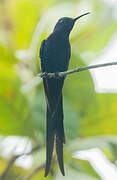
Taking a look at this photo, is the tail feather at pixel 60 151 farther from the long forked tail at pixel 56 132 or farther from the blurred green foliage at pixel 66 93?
the blurred green foliage at pixel 66 93

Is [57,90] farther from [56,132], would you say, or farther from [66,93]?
[66,93]

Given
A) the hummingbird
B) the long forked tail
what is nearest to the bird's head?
the hummingbird

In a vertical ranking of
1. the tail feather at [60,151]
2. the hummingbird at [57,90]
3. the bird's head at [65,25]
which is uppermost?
the bird's head at [65,25]

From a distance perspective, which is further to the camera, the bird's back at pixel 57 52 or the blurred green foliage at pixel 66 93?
the blurred green foliage at pixel 66 93

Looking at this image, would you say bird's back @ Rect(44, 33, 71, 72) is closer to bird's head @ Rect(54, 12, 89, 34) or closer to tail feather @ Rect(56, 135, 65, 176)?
bird's head @ Rect(54, 12, 89, 34)

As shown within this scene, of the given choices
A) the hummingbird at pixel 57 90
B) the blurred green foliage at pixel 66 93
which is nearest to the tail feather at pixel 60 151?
the hummingbird at pixel 57 90

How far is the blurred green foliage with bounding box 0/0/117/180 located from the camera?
751 millimetres

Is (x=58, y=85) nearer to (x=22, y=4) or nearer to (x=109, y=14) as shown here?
(x=22, y=4)

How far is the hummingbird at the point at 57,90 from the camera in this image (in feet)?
1.59

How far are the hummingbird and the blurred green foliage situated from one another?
0.13ft

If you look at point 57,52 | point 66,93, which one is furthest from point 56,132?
point 66,93

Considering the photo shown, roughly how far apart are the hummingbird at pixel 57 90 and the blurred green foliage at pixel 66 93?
4 cm

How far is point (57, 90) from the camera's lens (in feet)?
1.62

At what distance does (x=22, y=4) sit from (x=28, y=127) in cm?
53
